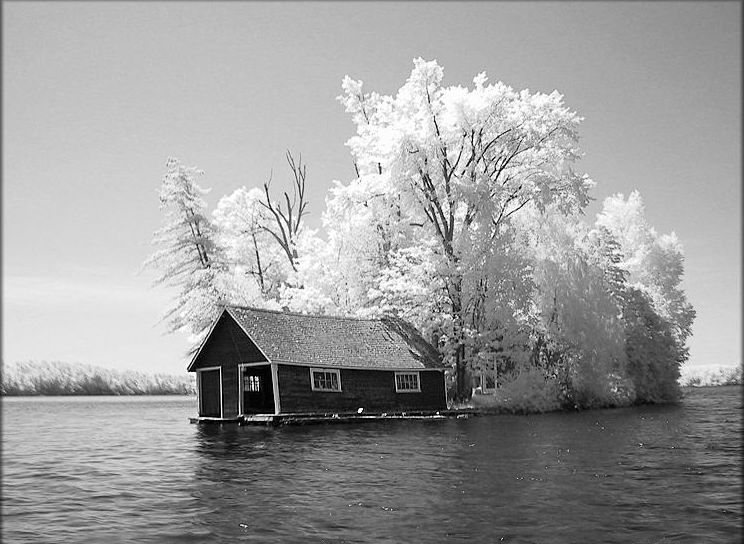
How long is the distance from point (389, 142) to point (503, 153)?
285 inches

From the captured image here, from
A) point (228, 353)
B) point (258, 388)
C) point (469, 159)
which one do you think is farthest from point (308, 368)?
point (469, 159)

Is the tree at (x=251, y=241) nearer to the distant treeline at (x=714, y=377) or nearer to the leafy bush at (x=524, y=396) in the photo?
the leafy bush at (x=524, y=396)

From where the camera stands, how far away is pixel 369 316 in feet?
138

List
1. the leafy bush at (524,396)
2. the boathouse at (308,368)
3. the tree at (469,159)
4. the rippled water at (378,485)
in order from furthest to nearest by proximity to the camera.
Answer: the tree at (469,159)
the leafy bush at (524,396)
the boathouse at (308,368)
the rippled water at (378,485)

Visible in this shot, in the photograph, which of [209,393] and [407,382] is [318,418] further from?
[209,393]

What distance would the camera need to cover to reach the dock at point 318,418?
30.8m

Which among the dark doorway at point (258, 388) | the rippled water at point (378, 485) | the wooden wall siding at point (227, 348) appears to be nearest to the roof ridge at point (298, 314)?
the wooden wall siding at point (227, 348)

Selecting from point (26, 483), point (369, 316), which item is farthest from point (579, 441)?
point (369, 316)

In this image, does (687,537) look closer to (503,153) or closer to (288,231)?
(503,153)

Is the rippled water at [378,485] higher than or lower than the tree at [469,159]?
lower

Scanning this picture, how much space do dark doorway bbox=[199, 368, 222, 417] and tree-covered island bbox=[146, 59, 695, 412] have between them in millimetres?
11182

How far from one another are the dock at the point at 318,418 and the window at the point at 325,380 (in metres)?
1.47

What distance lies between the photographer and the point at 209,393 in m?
35.2

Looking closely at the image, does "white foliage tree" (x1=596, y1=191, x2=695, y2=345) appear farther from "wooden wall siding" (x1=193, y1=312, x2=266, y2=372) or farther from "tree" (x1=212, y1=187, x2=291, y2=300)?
"wooden wall siding" (x1=193, y1=312, x2=266, y2=372)
